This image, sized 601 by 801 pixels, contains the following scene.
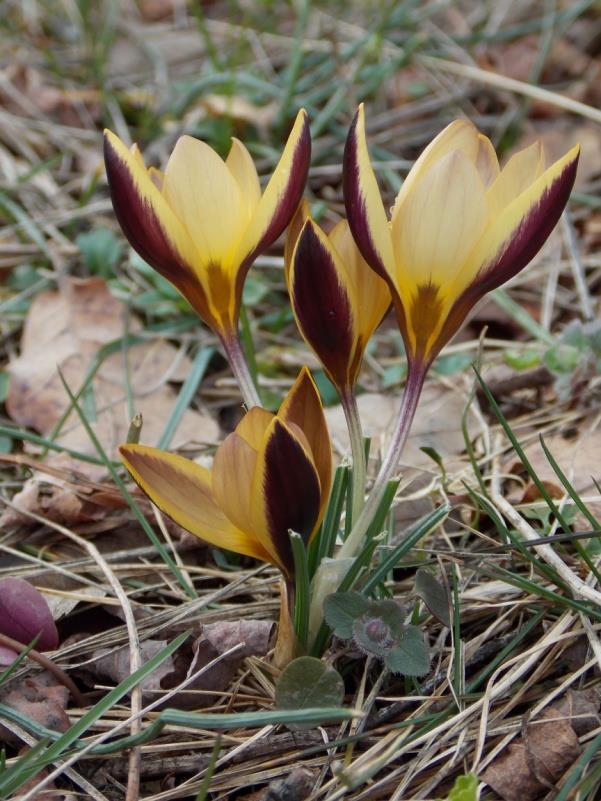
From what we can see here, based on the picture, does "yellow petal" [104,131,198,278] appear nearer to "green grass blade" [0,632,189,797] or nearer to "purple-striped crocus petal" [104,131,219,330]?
"purple-striped crocus petal" [104,131,219,330]

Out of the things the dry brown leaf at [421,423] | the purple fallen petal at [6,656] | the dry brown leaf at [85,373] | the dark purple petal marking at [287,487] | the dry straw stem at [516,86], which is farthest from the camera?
the dry straw stem at [516,86]

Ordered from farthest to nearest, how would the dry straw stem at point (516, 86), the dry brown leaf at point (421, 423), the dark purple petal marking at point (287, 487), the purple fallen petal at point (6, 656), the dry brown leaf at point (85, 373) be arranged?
the dry straw stem at point (516, 86), the dry brown leaf at point (85, 373), the dry brown leaf at point (421, 423), the purple fallen petal at point (6, 656), the dark purple petal marking at point (287, 487)

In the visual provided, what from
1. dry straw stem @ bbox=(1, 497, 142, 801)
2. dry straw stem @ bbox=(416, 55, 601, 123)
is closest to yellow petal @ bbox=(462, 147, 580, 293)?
dry straw stem @ bbox=(1, 497, 142, 801)

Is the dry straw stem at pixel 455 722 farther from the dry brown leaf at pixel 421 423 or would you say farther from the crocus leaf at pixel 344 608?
the dry brown leaf at pixel 421 423

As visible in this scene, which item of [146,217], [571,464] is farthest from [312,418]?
Result: [571,464]

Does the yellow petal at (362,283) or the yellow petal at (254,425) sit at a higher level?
the yellow petal at (362,283)

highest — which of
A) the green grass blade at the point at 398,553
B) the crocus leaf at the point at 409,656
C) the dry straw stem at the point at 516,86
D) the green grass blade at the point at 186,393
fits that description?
the dry straw stem at the point at 516,86

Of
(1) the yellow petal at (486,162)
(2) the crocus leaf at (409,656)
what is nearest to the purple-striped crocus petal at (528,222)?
(1) the yellow petal at (486,162)
